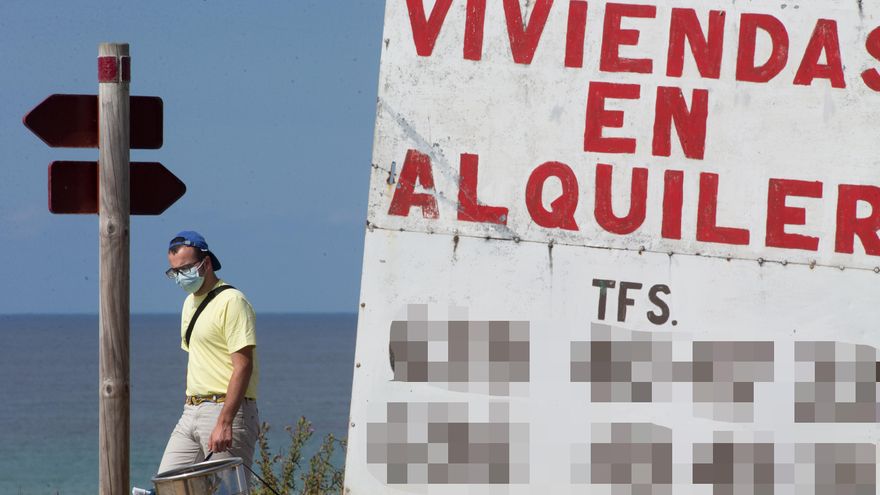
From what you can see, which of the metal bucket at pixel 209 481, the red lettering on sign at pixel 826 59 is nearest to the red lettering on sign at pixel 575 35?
the red lettering on sign at pixel 826 59

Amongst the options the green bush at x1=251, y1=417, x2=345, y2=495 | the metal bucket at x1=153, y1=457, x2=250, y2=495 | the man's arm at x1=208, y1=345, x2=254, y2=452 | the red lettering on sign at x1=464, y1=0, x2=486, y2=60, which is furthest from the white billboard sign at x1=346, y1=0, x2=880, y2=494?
the green bush at x1=251, y1=417, x2=345, y2=495

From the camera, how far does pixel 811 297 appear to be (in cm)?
655

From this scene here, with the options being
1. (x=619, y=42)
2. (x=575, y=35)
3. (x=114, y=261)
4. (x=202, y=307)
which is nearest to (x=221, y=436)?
(x=202, y=307)

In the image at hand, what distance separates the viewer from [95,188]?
7.63 m

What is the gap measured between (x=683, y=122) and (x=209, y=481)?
2.78 m

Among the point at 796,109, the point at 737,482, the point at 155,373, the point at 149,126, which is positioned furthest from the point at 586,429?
the point at 155,373

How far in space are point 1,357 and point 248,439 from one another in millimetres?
119267

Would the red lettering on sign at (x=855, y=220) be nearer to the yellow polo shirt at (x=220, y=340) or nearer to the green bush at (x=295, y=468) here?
the yellow polo shirt at (x=220, y=340)

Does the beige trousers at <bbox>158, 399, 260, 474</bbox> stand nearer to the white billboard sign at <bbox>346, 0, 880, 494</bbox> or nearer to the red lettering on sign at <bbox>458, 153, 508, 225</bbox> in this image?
the white billboard sign at <bbox>346, 0, 880, 494</bbox>

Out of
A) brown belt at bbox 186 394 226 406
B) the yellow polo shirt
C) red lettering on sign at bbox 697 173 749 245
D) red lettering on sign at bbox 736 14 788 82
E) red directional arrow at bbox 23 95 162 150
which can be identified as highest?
red lettering on sign at bbox 736 14 788 82

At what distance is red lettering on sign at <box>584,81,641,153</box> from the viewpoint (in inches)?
261

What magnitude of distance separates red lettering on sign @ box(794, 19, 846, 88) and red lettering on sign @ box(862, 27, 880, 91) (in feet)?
0.35

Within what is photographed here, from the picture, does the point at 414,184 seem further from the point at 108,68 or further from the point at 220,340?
the point at 108,68

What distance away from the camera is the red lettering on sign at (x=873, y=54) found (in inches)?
257
